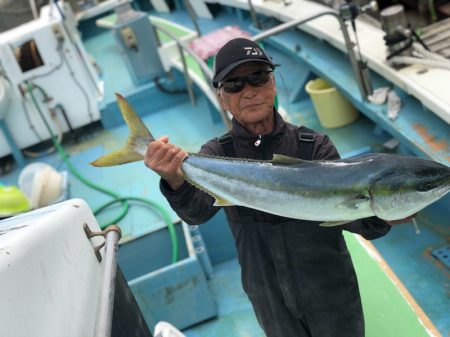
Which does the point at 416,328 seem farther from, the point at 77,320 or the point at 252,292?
the point at 77,320

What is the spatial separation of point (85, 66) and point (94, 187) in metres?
2.78

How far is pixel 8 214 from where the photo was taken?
516cm

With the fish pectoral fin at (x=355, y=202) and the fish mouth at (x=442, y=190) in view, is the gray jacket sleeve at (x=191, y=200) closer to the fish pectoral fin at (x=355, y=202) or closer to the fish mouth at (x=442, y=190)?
the fish pectoral fin at (x=355, y=202)

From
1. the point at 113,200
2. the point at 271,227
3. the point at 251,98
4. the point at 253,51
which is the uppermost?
the point at 253,51

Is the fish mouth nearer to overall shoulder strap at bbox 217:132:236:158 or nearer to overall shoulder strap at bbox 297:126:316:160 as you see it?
overall shoulder strap at bbox 297:126:316:160

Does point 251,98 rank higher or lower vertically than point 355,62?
higher

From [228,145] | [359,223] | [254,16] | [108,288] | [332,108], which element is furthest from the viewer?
[254,16]

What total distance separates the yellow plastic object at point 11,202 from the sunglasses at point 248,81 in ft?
13.1

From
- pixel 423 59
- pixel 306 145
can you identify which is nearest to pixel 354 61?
pixel 423 59

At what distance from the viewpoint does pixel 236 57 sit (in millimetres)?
1952

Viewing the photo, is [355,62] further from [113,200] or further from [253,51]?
[113,200]

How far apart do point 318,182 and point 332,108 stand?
3688 millimetres

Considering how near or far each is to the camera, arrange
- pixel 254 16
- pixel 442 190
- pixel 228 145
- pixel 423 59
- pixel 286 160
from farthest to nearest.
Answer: pixel 254 16 < pixel 423 59 < pixel 228 145 < pixel 286 160 < pixel 442 190

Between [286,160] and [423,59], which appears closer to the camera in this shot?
[286,160]
